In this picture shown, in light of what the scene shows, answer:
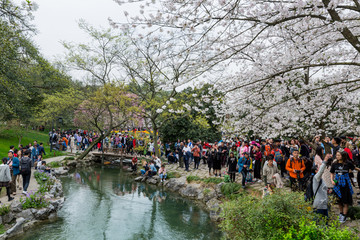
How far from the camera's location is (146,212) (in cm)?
977

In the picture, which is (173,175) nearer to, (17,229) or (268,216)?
(17,229)

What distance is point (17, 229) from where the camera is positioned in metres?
6.87

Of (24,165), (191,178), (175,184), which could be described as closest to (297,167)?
(191,178)

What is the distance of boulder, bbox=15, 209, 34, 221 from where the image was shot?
295 inches

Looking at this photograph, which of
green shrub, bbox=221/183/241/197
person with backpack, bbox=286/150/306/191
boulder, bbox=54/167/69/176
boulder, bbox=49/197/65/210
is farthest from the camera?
boulder, bbox=54/167/69/176

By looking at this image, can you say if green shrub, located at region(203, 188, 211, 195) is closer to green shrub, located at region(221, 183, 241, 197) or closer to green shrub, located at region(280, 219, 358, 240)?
green shrub, located at region(221, 183, 241, 197)

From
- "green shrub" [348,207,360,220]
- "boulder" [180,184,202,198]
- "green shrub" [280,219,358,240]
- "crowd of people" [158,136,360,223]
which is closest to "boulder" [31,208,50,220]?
"boulder" [180,184,202,198]

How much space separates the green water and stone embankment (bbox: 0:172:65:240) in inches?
10.9

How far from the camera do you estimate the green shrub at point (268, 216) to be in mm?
3773

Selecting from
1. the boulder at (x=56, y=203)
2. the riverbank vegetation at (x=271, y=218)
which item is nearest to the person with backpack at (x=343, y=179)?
the riverbank vegetation at (x=271, y=218)

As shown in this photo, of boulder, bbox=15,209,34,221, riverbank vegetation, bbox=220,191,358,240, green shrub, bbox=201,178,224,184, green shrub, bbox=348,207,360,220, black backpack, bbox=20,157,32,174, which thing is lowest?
boulder, bbox=15,209,34,221

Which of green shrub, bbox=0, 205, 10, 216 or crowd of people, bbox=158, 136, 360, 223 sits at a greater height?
crowd of people, bbox=158, 136, 360, 223

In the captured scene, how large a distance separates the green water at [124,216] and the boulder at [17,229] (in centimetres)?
29

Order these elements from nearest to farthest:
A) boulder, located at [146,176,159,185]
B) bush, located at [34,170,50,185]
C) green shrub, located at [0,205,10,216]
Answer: green shrub, located at [0,205,10,216]
bush, located at [34,170,50,185]
boulder, located at [146,176,159,185]
